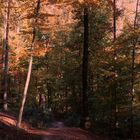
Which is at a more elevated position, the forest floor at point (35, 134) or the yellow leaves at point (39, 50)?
the yellow leaves at point (39, 50)

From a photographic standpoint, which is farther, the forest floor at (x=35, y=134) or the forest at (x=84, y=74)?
the forest at (x=84, y=74)

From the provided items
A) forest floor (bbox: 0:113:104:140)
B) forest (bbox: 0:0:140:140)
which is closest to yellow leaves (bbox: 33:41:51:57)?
forest (bbox: 0:0:140:140)

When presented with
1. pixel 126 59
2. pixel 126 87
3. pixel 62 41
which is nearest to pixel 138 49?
pixel 126 59

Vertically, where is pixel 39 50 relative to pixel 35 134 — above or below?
above

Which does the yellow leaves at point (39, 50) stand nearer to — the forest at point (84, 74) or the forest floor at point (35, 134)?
the forest at point (84, 74)

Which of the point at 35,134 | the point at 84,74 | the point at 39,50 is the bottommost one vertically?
the point at 35,134

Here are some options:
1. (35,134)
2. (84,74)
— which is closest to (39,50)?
(84,74)

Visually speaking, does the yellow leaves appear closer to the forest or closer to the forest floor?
the forest

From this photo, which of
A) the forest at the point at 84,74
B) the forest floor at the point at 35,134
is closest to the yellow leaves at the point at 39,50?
the forest at the point at 84,74

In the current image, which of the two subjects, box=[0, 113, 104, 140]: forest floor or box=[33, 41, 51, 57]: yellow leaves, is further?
box=[33, 41, 51, 57]: yellow leaves

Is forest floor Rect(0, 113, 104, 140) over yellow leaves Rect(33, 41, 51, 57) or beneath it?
beneath

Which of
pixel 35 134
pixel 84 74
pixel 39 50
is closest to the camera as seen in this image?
pixel 35 134

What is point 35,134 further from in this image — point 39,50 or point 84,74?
point 84,74

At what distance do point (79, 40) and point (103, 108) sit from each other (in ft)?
27.8
